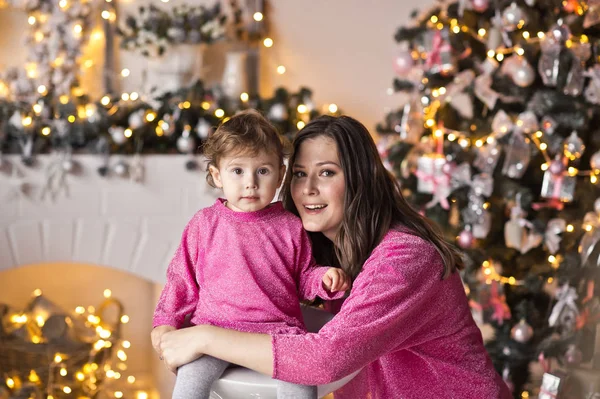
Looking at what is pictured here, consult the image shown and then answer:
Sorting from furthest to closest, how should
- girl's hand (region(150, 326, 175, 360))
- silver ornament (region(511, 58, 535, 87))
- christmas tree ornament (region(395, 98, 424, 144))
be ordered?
christmas tree ornament (region(395, 98, 424, 144))
silver ornament (region(511, 58, 535, 87))
girl's hand (region(150, 326, 175, 360))

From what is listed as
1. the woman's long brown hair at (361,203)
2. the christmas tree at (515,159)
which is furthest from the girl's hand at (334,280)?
the christmas tree at (515,159)

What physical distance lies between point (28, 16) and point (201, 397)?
2479 mm

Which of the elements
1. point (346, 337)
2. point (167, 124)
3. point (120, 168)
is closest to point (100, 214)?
point (120, 168)

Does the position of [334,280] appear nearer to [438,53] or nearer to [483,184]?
[483,184]

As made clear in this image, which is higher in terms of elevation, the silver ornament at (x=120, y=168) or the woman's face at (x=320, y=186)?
the woman's face at (x=320, y=186)

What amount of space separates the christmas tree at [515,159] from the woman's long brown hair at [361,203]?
1.31 meters

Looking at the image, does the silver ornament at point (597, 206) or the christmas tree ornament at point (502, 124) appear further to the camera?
the christmas tree ornament at point (502, 124)

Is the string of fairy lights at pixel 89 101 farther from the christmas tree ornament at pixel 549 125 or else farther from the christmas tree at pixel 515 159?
the christmas tree ornament at pixel 549 125

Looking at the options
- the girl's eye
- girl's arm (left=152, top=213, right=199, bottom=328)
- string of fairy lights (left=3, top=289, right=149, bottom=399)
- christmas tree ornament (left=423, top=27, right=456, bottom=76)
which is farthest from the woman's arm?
string of fairy lights (left=3, top=289, right=149, bottom=399)

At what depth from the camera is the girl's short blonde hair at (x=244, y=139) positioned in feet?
5.39

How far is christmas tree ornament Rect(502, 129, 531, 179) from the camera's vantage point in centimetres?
302

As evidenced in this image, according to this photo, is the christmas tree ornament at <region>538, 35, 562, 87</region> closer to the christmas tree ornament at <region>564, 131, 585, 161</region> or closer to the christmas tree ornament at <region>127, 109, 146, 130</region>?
the christmas tree ornament at <region>564, 131, 585, 161</region>

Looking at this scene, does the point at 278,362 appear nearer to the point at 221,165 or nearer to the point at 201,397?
the point at 201,397

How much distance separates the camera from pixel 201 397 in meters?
1.50
